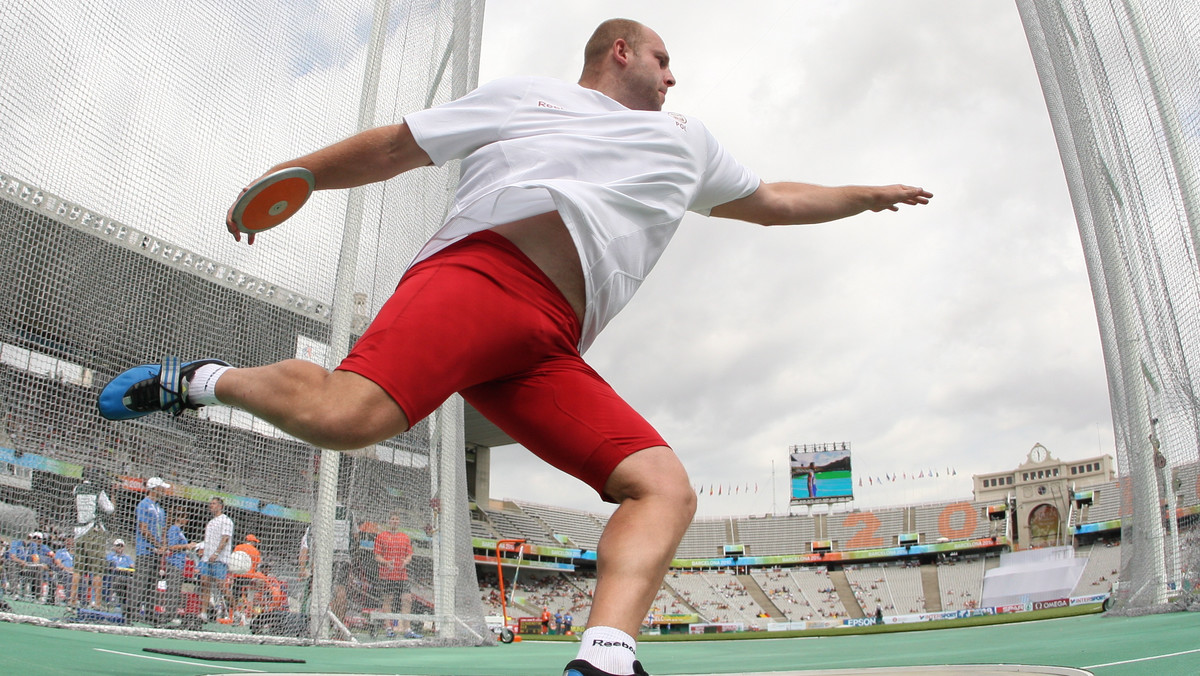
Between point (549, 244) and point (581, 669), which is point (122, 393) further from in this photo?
point (581, 669)

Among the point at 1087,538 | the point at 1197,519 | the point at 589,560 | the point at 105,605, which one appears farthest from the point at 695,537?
the point at 105,605

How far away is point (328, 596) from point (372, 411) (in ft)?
12.9

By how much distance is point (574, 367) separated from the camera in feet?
5.33

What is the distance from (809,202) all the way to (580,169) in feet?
2.69

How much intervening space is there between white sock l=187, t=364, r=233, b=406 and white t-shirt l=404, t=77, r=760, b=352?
0.49 metres

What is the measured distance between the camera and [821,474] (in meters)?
45.8

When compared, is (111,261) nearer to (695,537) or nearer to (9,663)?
(9,663)

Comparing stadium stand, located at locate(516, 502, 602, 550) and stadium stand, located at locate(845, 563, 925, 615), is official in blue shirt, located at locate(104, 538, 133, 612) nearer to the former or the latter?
stadium stand, located at locate(845, 563, 925, 615)

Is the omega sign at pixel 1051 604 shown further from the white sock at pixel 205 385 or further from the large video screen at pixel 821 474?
the white sock at pixel 205 385

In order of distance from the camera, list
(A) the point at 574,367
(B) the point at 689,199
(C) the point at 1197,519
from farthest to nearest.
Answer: (C) the point at 1197,519, (B) the point at 689,199, (A) the point at 574,367

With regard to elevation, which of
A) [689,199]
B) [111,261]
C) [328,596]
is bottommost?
[328,596]

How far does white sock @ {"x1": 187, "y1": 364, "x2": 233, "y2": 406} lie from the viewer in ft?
5.37

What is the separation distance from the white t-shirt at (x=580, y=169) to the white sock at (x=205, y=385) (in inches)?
19.4

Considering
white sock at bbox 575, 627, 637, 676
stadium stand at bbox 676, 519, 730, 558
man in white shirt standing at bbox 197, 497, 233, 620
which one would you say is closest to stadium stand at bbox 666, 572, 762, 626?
→ stadium stand at bbox 676, 519, 730, 558
